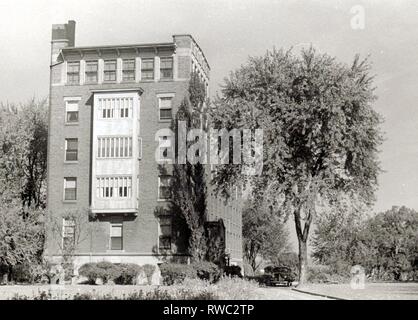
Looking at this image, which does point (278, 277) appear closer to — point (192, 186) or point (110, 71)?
point (192, 186)

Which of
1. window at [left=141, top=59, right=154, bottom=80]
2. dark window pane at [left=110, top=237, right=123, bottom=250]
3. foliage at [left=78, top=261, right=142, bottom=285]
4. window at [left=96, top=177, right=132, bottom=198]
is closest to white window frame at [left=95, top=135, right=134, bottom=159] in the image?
window at [left=96, top=177, right=132, bottom=198]

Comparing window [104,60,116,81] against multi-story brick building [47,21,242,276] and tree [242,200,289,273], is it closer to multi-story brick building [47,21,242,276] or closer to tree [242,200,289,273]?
multi-story brick building [47,21,242,276]

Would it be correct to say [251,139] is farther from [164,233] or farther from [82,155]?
[82,155]

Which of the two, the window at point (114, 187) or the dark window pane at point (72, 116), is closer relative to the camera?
the window at point (114, 187)

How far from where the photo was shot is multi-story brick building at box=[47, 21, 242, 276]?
146ft

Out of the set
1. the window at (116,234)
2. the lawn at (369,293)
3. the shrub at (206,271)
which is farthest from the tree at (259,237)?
the lawn at (369,293)

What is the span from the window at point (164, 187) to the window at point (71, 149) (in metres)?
6.73

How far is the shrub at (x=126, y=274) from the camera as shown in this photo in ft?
133

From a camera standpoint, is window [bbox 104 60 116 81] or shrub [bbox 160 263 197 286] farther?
window [bbox 104 60 116 81]

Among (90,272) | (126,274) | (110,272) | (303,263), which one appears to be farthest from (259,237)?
(303,263)

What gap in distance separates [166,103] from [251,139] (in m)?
10.6

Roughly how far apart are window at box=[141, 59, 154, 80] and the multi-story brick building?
75mm

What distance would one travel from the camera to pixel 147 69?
46281 millimetres

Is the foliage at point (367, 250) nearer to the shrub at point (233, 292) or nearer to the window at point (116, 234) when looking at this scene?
the window at point (116, 234)
